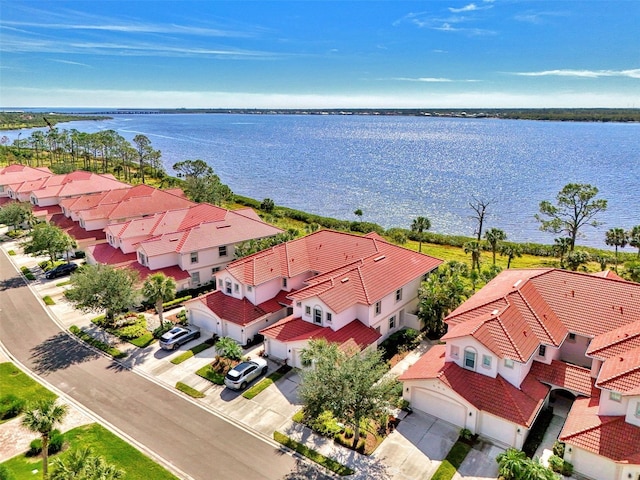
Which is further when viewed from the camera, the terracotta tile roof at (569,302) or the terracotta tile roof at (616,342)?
the terracotta tile roof at (569,302)

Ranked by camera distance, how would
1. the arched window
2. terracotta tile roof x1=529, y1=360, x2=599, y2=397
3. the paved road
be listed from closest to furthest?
the paved road < terracotta tile roof x1=529, y1=360, x2=599, y2=397 < the arched window

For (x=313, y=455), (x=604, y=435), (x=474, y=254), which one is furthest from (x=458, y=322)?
(x=474, y=254)

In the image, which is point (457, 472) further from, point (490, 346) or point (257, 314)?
point (257, 314)

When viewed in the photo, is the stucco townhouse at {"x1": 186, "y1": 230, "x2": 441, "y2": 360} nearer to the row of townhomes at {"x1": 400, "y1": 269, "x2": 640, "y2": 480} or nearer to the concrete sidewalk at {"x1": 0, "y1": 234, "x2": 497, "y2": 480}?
the concrete sidewalk at {"x1": 0, "y1": 234, "x2": 497, "y2": 480}

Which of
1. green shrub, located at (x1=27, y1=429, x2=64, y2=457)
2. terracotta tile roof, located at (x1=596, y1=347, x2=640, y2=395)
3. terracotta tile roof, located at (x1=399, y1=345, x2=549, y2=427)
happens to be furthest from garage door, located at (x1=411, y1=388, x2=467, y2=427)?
green shrub, located at (x1=27, y1=429, x2=64, y2=457)

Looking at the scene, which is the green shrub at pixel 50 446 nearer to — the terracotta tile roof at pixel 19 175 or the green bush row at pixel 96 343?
the green bush row at pixel 96 343

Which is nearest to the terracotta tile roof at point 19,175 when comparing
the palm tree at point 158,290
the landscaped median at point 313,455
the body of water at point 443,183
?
the body of water at point 443,183
